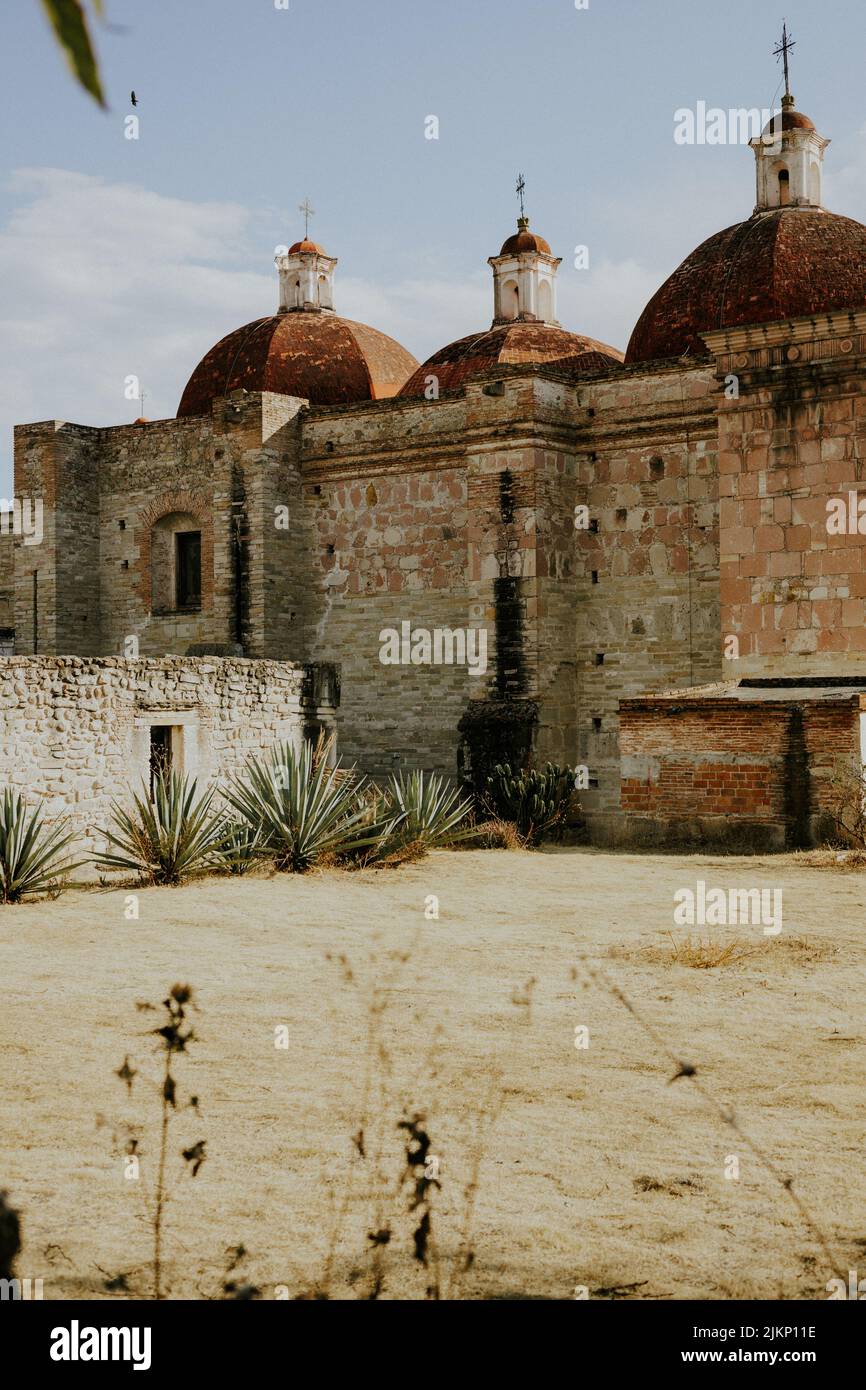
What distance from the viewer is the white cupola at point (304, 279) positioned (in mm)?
28078

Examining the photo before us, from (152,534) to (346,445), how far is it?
4.39 meters

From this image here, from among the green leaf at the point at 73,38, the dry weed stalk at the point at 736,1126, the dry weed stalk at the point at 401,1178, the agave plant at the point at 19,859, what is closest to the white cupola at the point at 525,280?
the agave plant at the point at 19,859

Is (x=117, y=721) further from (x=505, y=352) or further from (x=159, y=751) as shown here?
(x=505, y=352)

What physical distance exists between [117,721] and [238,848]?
7.15 ft

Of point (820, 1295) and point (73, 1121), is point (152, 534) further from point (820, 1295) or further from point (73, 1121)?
point (820, 1295)

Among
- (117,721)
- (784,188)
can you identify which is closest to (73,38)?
(117,721)

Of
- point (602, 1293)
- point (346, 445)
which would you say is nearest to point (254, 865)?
point (602, 1293)

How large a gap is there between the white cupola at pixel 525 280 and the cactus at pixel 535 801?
11.9m

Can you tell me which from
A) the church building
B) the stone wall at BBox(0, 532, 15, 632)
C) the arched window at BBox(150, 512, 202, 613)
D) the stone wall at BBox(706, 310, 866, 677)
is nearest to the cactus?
the church building

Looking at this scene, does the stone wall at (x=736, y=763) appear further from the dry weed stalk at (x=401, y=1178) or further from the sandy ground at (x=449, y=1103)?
the dry weed stalk at (x=401, y=1178)

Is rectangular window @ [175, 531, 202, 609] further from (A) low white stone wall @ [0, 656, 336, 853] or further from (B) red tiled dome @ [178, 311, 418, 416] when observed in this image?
(A) low white stone wall @ [0, 656, 336, 853]

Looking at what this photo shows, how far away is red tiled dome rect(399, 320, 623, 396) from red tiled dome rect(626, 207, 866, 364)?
6.31ft

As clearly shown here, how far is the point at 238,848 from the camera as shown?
13.5 m

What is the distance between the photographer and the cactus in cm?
1786
